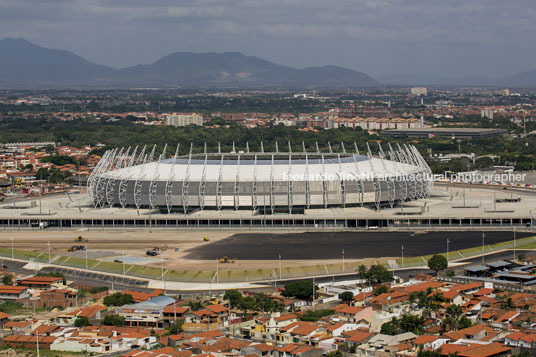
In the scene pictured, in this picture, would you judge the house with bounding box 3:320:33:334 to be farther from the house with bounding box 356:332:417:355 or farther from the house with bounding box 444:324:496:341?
the house with bounding box 444:324:496:341

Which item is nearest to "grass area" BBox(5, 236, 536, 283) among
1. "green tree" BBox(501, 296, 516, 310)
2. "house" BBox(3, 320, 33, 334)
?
"green tree" BBox(501, 296, 516, 310)

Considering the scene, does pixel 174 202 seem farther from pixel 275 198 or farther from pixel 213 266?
pixel 213 266

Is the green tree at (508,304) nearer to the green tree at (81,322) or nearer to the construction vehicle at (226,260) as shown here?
the green tree at (81,322)

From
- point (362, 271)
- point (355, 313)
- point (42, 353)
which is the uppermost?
point (362, 271)

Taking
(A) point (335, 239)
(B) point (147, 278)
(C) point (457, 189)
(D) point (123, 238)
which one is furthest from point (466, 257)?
(C) point (457, 189)

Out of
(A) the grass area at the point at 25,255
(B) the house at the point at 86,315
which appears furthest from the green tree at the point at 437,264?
(A) the grass area at the point at 25,255

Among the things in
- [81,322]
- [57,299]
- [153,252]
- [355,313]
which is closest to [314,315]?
[355,313]

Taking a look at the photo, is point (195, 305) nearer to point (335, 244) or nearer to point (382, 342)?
point (382, 342)

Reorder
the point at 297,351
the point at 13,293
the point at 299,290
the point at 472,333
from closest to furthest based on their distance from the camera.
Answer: the point at 297,351, the point at 472,333, the point at 299,290, the point at 13,293
